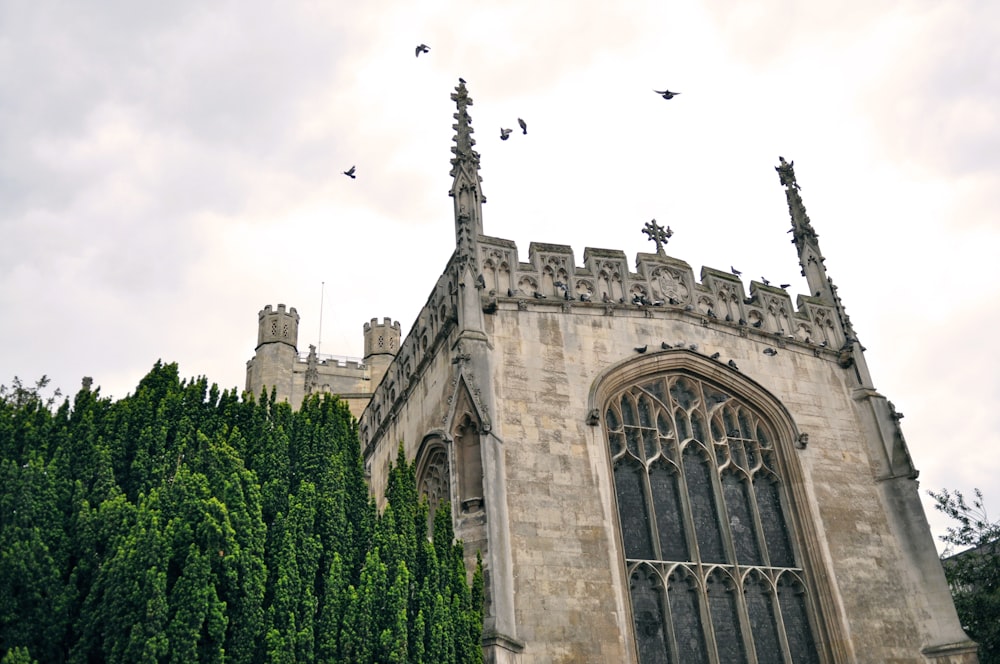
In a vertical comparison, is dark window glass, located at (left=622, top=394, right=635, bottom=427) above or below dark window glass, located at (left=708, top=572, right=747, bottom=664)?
above

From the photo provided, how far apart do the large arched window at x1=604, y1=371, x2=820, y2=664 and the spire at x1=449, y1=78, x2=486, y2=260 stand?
11.9 feet

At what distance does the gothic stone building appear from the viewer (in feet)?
40.4

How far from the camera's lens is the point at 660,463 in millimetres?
14219

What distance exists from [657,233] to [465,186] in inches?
162

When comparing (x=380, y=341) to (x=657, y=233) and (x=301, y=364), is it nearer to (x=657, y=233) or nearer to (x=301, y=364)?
(x=301, y=364)

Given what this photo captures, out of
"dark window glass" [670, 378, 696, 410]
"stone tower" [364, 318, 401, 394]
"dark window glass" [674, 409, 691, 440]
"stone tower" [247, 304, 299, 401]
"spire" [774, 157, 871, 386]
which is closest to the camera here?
"dark window glass" [674, 409, 691, 440]

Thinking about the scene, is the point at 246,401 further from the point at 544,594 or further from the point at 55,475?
the point at 544,594

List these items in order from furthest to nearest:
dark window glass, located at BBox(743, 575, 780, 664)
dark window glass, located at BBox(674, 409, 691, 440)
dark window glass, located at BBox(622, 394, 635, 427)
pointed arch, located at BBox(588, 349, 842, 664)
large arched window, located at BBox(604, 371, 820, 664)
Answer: dark window glass, located at BBox(674, 409, 691, 440) < dark window glass, located at BBox(622, 394, 635, 427) < dark window glass, located at BBox(743, 575, 780, 664) < pointed arch, located at BBox(588, 349, 842, 664) < large arched window, located at BBox(604, 371, 820, 664)

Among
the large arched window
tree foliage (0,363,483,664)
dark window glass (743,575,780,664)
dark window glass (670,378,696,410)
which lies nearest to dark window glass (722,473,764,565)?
the large arched window

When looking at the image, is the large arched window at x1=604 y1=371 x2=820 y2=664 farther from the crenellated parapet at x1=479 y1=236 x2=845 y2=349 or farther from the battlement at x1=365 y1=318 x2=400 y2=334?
the battlement at x1=365 y1=318 x2=400 y2=334

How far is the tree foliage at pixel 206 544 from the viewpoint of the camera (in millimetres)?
8117

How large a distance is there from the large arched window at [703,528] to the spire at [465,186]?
11.9ft

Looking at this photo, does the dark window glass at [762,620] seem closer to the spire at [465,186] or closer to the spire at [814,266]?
the spire at [814,266]

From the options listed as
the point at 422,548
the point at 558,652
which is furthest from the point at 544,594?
the point at 422,548
